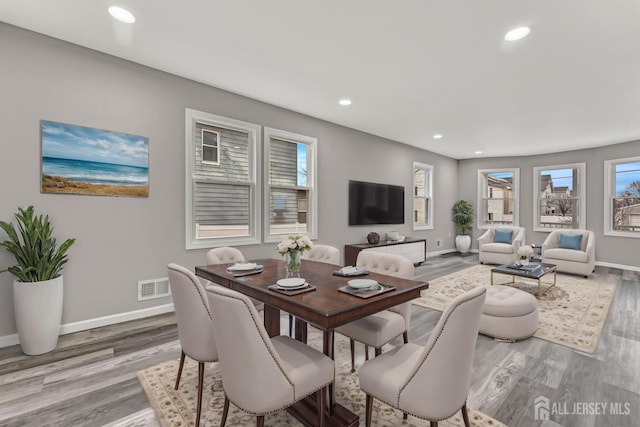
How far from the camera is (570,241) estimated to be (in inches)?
228

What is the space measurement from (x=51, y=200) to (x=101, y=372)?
5.64 feet

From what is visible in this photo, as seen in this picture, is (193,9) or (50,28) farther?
(50,28)

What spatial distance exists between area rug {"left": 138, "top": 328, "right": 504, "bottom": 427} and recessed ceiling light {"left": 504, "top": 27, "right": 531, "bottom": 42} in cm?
299

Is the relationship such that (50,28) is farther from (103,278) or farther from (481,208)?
(481,208)

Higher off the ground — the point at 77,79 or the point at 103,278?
the point at 77,79

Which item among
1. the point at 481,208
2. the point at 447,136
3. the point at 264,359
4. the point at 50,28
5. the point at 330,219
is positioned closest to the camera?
the point at 264,359

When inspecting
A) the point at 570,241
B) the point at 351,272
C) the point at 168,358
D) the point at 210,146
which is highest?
the point at 210,146

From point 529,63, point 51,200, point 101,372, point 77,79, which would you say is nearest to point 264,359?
point 101,372

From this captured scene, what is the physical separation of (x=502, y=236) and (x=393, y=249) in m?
2.98

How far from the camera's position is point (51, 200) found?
2.85m

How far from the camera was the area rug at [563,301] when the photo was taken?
3.00 meters

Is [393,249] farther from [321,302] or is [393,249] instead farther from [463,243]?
[321,302]

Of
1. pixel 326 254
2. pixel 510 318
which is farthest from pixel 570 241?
pixel 326 254

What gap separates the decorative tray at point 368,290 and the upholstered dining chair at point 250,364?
493 mm
